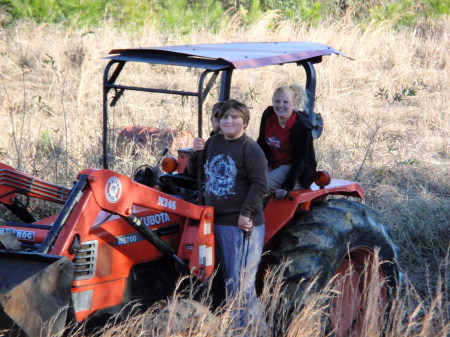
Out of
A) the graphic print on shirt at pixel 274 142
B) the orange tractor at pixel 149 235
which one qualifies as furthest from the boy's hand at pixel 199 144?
the graphic print on shirt at pixel 274 142

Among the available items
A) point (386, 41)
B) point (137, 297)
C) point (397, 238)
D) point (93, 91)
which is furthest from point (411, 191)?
point (386, 41)

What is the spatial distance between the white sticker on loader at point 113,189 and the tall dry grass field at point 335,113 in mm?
716

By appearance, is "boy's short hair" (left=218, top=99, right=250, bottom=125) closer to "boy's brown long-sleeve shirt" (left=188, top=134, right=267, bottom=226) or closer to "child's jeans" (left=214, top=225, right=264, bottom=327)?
"boy's brown long-sleeve shirt" (left=188, top=134, right=267, bottom=226)

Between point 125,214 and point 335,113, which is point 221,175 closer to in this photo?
point 125,214

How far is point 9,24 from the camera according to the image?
1448cm

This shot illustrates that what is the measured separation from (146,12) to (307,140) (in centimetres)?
1225

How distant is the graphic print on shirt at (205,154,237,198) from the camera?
4328mm

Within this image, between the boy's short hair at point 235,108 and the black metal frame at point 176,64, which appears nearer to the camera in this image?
the black metal frame at point 176,64

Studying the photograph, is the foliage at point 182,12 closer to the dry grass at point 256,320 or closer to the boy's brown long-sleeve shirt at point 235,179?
the boy's brown long-sleeve shirt at point 235,179

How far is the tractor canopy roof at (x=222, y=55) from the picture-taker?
4082mm

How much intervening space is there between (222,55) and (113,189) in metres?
1.08

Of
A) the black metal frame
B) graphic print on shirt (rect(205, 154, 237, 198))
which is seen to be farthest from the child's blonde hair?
graphic print on shirt (rect(205, 154, 237, 198))

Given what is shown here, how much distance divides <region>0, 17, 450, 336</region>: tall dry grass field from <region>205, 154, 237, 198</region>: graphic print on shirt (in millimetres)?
867

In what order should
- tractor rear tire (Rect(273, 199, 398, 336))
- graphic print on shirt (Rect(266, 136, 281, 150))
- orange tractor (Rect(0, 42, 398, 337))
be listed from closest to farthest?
orange tractor (Rect(0, 42, 398, 337))
tractor rear tire (Rect(273, 199, 398, 336))
graphic print on shirt (Rect(266, 136, 281, 150))
